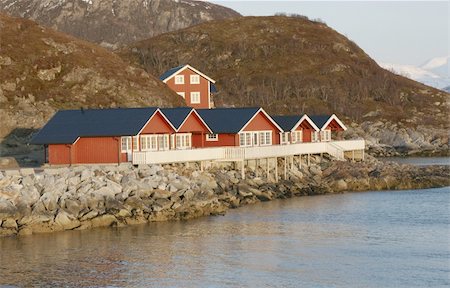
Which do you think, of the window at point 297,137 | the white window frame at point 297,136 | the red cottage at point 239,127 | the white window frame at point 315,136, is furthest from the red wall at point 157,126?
the white window frame at point 315,136

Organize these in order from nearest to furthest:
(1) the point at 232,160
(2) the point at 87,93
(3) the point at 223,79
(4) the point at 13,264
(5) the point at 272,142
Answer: (4) the point at 13,264 < (1) the point at 232,160 < (5) the point at 272,142 < (2) the point at 87,93 < (3) the point at 223,79

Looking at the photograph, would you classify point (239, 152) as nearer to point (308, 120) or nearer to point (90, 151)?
point (90, 151)

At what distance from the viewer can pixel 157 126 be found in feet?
182

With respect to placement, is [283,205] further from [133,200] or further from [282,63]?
[282,63]

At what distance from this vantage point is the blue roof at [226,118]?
62.0m

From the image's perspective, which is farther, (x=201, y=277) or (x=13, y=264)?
(x=13, y=264)

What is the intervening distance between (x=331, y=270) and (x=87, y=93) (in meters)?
52.6

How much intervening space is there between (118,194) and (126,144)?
8219mm

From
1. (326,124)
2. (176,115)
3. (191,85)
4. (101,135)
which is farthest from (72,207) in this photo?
(191,85)

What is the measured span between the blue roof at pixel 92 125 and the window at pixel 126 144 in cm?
72

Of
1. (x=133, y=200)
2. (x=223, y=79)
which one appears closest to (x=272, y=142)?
(x=133, y=200)

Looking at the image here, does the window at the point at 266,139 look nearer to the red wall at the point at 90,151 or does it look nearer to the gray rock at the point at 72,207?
the red wall at the point at 90,151

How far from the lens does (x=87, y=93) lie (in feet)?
274

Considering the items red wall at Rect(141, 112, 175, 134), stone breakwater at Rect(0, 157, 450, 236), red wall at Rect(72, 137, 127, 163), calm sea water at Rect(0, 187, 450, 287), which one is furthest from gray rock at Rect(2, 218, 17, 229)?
red wall at Rect(141, 112, 175, 134)
